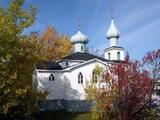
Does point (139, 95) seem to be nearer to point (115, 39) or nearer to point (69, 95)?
point (69, 95)

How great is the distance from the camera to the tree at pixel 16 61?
2853 centimetres

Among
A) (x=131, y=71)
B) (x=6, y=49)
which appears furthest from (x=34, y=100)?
(x=131, y=71)

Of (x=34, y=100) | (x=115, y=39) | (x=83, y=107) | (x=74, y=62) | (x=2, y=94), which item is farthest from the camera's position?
(x=115, y=39)

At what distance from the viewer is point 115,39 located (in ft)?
190

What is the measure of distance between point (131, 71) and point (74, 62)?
74.5ft

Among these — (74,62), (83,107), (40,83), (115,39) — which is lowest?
(83,107)

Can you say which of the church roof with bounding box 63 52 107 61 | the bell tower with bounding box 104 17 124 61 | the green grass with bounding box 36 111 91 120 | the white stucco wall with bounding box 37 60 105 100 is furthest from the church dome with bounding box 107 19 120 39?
the green grass with bounding box 36 111 91 120

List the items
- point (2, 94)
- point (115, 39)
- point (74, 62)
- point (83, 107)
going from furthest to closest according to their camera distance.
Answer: point (115, 39) < point (74, 62) < point (83, 107) < point (2, 94)

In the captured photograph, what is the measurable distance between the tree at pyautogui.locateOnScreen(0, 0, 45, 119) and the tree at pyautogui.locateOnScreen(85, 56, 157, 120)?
645 centimetres

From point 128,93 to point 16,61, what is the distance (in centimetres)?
967

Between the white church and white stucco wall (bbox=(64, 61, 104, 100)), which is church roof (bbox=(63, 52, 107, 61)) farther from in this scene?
white stucco wall (bbox=(64, 61, 104, 100))

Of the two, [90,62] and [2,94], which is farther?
[90,62]

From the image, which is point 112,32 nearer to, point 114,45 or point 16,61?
point 114,45

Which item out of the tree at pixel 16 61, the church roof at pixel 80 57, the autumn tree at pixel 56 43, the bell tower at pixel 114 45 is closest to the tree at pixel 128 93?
the tree at pixel 16 61
